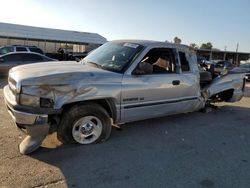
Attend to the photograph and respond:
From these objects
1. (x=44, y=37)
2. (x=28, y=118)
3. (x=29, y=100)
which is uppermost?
(x=44, y=37)

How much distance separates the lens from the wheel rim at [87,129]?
4766 mm

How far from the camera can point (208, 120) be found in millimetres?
7000

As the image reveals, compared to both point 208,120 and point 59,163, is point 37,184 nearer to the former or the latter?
point 59,163

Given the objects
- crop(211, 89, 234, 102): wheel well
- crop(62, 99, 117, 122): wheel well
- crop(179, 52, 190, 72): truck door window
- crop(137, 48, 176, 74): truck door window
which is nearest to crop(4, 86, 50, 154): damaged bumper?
crop(62, 99, 117, 122): wheel well

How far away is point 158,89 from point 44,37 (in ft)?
119

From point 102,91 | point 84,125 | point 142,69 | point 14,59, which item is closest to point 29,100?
point 84,125

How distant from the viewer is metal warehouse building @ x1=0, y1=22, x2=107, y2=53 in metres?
37.1

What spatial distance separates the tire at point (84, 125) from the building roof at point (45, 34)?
3445cm

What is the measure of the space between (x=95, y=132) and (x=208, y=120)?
129 inches

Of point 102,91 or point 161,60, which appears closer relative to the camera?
point 102,91

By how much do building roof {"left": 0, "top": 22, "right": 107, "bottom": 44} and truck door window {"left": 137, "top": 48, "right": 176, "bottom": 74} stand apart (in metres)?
33.7

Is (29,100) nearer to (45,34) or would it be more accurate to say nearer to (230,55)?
(45,34)

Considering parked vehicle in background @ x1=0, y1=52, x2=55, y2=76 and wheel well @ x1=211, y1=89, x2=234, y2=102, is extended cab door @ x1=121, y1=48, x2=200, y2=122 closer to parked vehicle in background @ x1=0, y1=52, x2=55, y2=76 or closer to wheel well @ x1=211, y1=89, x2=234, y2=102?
wheel well @ x1=211, y1=89, x2=234, y2=102

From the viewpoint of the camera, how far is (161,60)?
20.0ft
